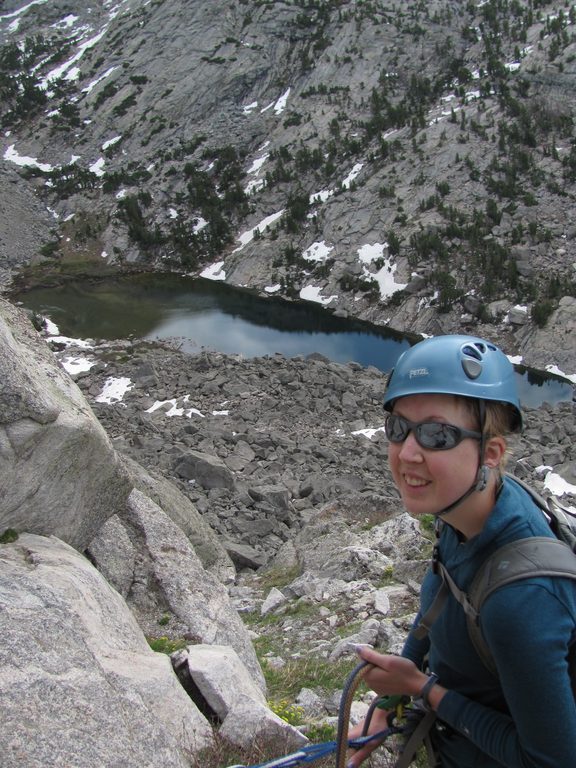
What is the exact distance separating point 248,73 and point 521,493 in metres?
103

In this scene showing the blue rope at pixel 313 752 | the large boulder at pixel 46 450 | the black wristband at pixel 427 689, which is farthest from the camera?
the large boulder at pixel 46 450

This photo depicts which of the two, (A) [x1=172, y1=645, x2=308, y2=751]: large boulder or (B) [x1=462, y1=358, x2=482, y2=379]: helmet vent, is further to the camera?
(A) [x1=172, y1=645, x2=308, y2=751]: large boulder

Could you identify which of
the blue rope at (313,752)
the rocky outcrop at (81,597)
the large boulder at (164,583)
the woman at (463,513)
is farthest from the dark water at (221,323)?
the woman at (463,513)

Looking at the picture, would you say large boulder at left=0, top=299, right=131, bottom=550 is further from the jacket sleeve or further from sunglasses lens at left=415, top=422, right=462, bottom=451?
the jacket sleeve

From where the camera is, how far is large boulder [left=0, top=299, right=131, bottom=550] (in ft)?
16.9

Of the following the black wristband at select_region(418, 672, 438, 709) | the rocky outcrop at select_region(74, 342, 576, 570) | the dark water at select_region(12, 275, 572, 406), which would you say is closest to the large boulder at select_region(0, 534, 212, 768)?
the black wristband at select_region(418, 672, 438, 709)

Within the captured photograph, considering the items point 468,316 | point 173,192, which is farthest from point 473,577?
point 173,192

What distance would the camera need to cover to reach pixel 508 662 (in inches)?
75.5

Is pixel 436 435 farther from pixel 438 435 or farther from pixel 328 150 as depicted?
pixel 328 150

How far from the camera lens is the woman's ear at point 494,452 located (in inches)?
89.2

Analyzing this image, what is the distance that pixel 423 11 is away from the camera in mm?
91312

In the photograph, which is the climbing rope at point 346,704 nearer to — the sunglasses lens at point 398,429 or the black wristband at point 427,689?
the black wristband at point 427,689

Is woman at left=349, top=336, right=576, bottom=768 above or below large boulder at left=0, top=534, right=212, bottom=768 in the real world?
above

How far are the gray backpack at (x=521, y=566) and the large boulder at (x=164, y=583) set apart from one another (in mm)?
4772
